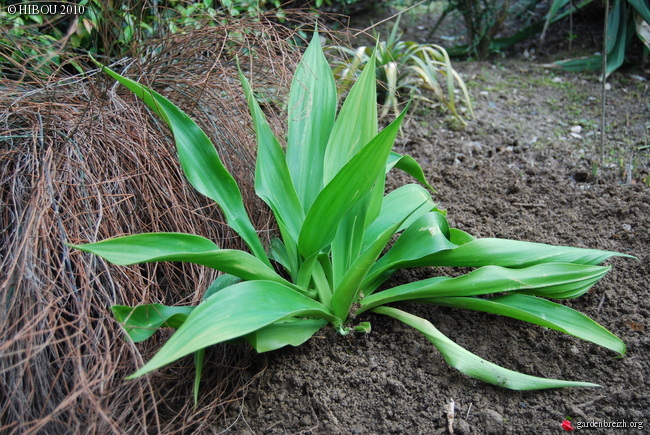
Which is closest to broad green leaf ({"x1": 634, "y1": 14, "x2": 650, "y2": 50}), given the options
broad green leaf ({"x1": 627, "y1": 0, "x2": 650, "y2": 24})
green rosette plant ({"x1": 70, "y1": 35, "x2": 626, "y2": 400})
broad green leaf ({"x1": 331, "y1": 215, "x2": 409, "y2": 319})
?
broad green leaf ({"x1": 627, "y1": 0, "x2": 650, "y2": 24})

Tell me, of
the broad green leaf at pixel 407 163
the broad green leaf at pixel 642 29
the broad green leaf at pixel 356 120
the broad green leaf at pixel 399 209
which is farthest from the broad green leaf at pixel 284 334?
the broad green leaf at pixel 642 29

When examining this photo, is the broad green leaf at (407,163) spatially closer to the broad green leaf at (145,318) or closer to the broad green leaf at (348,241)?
the broad green leaf at (348,241)

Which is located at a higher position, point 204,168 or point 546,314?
point 204,168

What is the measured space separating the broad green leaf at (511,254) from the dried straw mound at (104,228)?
2.12 ft

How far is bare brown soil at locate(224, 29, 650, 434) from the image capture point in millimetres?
1365

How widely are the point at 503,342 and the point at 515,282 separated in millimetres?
198

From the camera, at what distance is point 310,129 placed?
1.65 metres

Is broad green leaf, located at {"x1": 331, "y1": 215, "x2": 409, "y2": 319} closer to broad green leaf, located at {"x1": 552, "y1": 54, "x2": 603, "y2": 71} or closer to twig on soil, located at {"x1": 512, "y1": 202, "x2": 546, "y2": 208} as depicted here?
twig on soil, located at {"x1": 512, "y1": 202, "x2": 546, "y2": 208}

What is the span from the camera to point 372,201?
1.58 meters

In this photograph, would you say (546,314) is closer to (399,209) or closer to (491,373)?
(491,373)

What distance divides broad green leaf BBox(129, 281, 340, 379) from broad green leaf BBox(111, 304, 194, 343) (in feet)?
0.60

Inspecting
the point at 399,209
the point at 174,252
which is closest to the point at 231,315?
the point at 174,252

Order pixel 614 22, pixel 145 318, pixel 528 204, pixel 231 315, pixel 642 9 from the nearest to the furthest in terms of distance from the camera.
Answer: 1. pixel 231 315
2. pixel 145 318
3. pixel 528 204
4. pixel 642 9
5. pixel 614 22

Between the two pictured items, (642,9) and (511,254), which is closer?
(511,254)
